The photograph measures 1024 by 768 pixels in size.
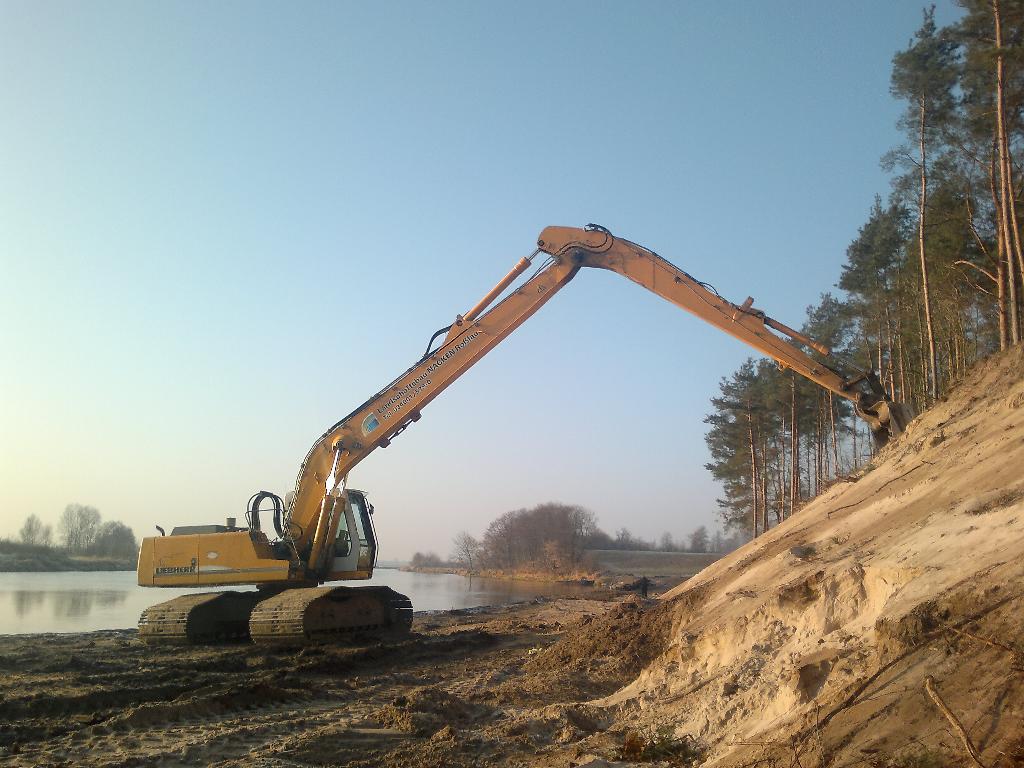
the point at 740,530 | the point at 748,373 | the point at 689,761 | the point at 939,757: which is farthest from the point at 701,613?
the point at 740,530

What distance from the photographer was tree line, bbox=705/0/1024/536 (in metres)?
18.6

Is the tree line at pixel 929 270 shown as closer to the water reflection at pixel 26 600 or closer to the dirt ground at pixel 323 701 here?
the dirt ground at pixel 323 701

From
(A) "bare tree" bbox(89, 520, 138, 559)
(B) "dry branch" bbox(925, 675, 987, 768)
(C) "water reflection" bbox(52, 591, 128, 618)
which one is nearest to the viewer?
(B) "dry branch" bbox(925, 675, 987, 768)

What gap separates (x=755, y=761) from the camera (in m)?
5.40

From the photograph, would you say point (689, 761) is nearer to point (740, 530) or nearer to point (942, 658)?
point (942, 658)

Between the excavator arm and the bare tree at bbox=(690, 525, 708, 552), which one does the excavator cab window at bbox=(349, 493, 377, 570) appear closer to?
the excavator arm

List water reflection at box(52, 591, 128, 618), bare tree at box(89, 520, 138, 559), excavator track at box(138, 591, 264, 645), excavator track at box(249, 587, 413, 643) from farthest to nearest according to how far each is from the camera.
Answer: bare tree at box(89, 520, 138, 559) < water reflection at box(52, 591, 128, 618) < excavator track at box(138, 591, 264, 645) < excavator track at box(249, 587, 413, 643)

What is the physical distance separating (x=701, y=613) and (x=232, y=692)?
221 inches


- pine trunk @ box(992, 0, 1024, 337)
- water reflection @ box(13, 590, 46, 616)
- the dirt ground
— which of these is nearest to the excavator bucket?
pine trunk @ box(992, 0, 1024, 337)

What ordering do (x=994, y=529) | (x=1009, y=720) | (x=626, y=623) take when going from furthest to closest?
(x=626, y=623)
(x=994, y=529)
(x=1009, y=720)

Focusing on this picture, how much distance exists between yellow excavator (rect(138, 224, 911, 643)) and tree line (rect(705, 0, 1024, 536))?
195cm

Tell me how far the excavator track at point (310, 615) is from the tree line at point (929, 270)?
10301 mm

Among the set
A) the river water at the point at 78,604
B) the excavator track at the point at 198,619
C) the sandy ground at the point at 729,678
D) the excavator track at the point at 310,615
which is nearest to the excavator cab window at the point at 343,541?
the excavator track at the point at 310,615

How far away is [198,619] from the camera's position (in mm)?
15281
